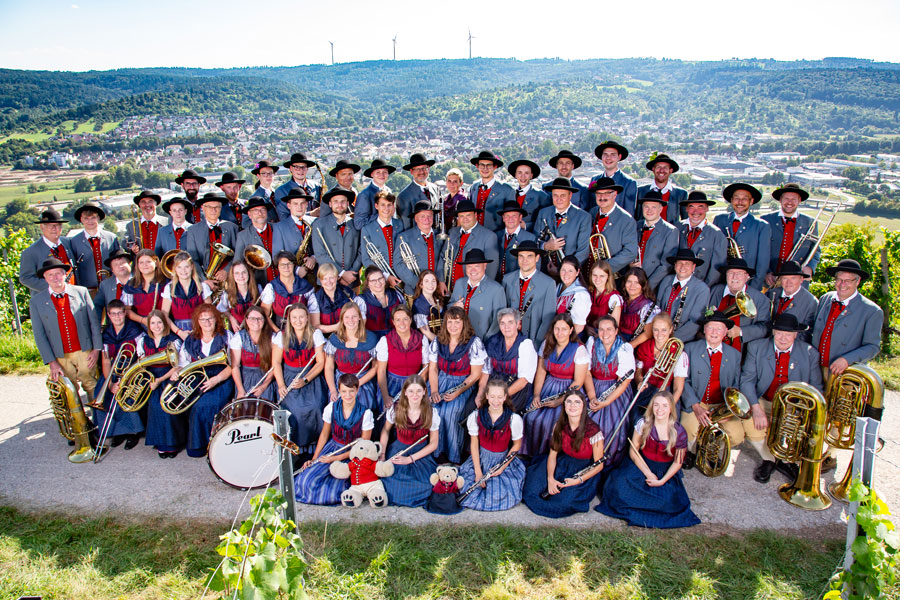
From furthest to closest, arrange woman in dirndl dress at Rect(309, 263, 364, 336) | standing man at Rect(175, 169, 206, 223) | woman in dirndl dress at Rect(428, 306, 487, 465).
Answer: standing man at Rect(175, 169, 206, 223), woman in dirndl dress at Rect(309, 263, 364, 336), woman in dirndl dress at Rect(428, 306, 487, 465)

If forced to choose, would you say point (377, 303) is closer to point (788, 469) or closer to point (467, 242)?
point (467, 242)

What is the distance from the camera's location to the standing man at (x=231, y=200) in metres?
7.75

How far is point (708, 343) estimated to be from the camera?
5.78 m

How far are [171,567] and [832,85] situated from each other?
262ft

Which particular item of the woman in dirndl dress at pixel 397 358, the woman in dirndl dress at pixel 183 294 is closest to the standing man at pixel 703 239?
the woman in dirndl dress at pixel 397 358

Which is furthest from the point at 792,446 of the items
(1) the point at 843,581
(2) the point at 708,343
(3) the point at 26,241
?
(3) the point at 26,241

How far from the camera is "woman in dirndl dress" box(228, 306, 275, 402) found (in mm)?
5949

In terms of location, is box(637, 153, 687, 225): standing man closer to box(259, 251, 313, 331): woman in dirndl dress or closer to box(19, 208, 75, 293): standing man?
box(259, 251, 313, 331): woman in dirndl dress

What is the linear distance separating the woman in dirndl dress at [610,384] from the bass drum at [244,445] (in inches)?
125

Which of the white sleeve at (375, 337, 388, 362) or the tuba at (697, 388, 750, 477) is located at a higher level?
the white sleeve at (375, 337, 388, 362)

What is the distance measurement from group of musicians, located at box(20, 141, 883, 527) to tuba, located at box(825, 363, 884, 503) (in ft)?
1.15

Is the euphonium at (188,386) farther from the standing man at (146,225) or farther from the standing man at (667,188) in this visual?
the standing man at (667,188)

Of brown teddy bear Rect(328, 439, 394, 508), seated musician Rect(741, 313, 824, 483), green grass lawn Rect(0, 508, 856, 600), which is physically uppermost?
seated musician Rect(741, 313, 824, 483)

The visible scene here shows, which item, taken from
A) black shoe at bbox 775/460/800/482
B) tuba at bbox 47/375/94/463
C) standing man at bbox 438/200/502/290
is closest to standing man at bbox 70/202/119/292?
tuba at bbox 47/375/94/463
